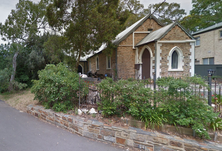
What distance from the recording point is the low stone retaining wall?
3279 millimetres

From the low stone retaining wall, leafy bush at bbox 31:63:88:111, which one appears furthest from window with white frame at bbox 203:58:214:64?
leafy bush at bbox 31:63:88:111

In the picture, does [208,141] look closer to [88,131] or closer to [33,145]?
[88,131]

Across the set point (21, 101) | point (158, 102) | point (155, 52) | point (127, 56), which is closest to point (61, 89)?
point (158, 102)

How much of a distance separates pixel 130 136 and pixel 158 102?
1.26 m

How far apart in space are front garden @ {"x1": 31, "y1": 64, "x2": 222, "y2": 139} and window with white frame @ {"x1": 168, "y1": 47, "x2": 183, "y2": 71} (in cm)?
813

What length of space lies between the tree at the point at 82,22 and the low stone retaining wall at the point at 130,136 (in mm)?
6100

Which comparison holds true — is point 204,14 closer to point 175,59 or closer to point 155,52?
point 175,59

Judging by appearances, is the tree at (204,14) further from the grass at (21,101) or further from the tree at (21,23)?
the grass at (21,101)

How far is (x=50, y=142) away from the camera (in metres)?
3.90

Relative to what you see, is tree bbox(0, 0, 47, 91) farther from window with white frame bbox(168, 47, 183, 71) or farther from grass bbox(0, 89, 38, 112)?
window with white frame bbox(168, 47, 183, 71)

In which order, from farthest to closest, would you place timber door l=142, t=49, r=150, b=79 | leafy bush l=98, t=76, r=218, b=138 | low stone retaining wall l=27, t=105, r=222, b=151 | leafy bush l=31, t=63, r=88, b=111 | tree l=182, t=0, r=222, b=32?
tree l=182, t=0, r=222, b=32 → timber door l=142, t=49, r=150, b=79 → leafy bush l=31, t=63, r=88, b=111 → leafy bush l=98, t=76, r=218, b=138 → low stone retaining wall l=27, t=105, r=222, b=151

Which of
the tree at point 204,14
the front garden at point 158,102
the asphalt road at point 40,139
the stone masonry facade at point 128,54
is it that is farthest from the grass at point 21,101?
the tree at point 204,14

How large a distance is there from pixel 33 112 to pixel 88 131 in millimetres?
3439

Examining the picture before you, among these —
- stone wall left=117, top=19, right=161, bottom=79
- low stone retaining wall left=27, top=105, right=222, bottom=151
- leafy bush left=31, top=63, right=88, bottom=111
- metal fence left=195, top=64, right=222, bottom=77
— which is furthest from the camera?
metal fence left=195, top=64, right=222, bottom=77
